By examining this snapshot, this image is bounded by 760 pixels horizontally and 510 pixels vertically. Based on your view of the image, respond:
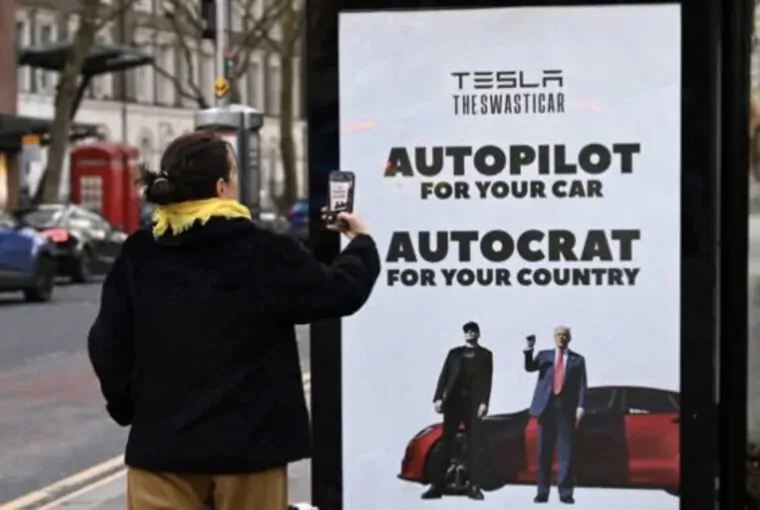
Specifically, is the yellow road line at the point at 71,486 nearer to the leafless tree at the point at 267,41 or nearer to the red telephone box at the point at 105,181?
the leafless tree at the point at 267,41

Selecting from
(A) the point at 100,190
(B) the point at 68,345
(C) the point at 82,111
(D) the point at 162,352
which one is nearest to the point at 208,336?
(D) the point at 162,352

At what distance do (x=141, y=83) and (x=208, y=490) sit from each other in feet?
222

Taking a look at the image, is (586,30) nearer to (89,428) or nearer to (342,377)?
(342,377)

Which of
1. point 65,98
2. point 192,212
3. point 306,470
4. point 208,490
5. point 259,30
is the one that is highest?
point 259,30

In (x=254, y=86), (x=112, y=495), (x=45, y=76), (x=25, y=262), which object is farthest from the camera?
(x=254, y=86)

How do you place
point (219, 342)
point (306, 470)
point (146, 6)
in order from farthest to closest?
point (146, 6) < point (306, 470) < point (219, 342)

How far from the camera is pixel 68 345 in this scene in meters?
17.6

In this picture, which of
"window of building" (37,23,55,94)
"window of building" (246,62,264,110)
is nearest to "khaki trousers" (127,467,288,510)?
"window of building" (37,23,55,94)

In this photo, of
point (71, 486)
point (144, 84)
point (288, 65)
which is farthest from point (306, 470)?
point (144, 84)

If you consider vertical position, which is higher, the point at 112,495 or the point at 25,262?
the point at 25,262

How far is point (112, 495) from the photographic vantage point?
340 inches

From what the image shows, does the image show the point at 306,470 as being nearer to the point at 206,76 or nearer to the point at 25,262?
the point at 25,262

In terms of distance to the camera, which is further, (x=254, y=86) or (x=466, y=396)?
(x=254, y=86)

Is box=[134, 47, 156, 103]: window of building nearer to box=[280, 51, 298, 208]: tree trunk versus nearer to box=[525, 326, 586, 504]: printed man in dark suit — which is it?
box=[280, 51, 298, 208]: tree trunk
